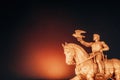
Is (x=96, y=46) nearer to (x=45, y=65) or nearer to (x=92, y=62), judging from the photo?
(x=92, y=62)

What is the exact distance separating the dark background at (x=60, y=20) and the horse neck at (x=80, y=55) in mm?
495

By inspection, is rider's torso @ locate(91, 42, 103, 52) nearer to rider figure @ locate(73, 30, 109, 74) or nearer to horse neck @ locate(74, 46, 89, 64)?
rider figure @ locate(73, 30, 109, 74)

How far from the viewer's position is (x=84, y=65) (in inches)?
197

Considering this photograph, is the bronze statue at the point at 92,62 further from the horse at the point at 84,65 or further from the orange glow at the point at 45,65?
the orange glow at the point at 45,65

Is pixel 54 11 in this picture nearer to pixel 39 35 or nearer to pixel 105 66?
pixel 39 35

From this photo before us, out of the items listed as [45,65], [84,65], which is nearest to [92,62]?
[84,65]

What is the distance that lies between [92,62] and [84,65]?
9 cm

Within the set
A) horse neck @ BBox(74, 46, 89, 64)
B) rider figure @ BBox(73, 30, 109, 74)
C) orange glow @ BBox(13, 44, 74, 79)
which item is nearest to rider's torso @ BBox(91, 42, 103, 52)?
rider figure @ BBox(73, 30, 109, 74)

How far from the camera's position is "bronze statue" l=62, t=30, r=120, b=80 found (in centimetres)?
501

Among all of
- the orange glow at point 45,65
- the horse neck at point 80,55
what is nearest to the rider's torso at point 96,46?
the horse neck at point 80,55

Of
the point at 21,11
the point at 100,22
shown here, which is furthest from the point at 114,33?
the point at 21,11

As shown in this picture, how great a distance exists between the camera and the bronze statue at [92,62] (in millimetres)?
5008

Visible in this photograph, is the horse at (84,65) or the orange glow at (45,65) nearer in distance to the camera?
the horse at (84,65)

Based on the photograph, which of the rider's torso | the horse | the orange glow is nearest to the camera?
the horse
